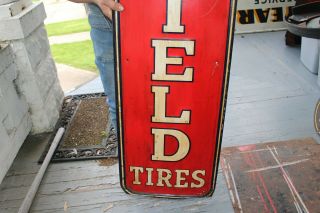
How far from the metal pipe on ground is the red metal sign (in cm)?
61

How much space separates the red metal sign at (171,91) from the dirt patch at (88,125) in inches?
35.4

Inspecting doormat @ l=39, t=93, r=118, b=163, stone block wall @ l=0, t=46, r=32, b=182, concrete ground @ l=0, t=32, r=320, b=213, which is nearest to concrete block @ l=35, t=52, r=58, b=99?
stone block wall @ l=0, t=46, r=32, b=182

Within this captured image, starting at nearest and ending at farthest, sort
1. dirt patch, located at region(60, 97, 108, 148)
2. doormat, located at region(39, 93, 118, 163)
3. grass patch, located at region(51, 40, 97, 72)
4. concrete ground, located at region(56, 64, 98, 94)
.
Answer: doormat, located at region(39, 93, 118, 163) < dirt patch, located at region(60, 97, 108, 148) < concrete ground, located at region(56, 64, 98, 94) < grass patch, located at region(51, 40, 97, 72)

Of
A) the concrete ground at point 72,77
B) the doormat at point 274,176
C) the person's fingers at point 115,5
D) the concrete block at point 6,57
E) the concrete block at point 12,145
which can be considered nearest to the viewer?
the person's fingers at point 115,5

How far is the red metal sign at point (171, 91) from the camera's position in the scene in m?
1.23

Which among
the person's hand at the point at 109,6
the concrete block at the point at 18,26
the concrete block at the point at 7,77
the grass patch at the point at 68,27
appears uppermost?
the person's hand at the point at 109,6

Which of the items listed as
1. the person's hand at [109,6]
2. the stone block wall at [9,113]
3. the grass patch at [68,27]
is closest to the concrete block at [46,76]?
the stone block wall at [9,113]

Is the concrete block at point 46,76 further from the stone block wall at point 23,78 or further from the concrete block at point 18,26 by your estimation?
the concrete block at point 18,26

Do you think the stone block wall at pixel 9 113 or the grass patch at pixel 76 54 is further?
the grass patch at pixel 76 54

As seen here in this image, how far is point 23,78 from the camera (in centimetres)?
235

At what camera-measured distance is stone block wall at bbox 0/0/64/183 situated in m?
2.12

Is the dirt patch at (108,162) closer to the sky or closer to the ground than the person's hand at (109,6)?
closer to the ground

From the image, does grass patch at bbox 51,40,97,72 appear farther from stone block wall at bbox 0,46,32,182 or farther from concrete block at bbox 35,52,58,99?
stone block wall at bbox 0,46,32,182

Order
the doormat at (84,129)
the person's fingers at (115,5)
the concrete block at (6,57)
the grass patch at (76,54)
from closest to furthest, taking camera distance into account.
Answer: the person's fingers at (115,5), the concrete block at (6,57), the doormat at (84,129), the grass patch at (76,54)
